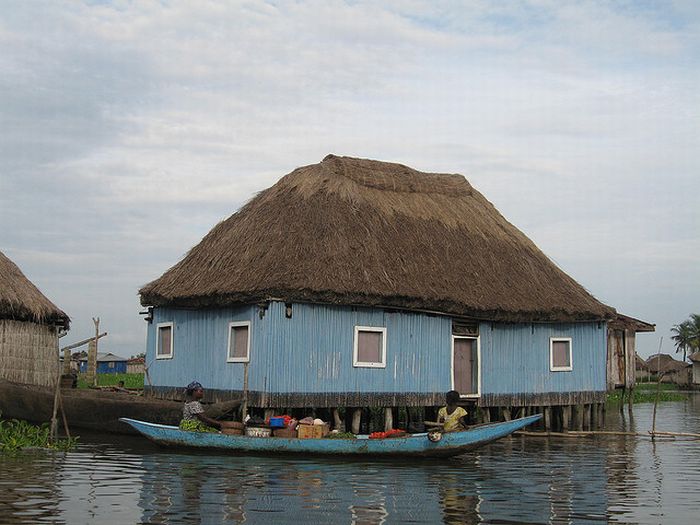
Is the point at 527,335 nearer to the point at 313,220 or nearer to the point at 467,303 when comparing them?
the point at 467,303

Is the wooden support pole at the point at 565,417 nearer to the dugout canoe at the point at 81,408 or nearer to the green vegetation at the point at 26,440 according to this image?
the dugout canoe at the point at 81,408

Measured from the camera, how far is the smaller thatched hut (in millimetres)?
→ 26188

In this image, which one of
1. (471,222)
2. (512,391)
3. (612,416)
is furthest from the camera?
(612,416)

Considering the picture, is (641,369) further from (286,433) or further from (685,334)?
(286,433)

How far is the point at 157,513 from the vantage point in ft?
39.4

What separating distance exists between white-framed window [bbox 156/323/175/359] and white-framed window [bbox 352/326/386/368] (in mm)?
5660

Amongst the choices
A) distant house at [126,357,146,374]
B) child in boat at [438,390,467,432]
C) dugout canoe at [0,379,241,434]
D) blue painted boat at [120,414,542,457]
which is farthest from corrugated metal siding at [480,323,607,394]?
distant house at [126,357,146,374]

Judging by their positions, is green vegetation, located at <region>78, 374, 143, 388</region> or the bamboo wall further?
green vegetation, located at <region>78, 374, 143, 388</region>

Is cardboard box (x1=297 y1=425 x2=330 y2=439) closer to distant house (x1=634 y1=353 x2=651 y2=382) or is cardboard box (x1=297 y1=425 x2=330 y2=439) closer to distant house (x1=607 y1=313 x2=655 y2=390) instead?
distant house (x1=607 y1=313 x2=655 y2=390)

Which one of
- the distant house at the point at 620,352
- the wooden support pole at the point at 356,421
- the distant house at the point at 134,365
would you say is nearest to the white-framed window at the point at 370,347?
the wooden support pole at the point at 356,421

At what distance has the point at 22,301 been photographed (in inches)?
1051

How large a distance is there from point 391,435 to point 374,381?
14.4ft

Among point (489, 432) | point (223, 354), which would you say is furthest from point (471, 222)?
point (489, 432)

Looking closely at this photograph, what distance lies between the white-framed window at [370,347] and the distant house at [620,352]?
18.9 m
